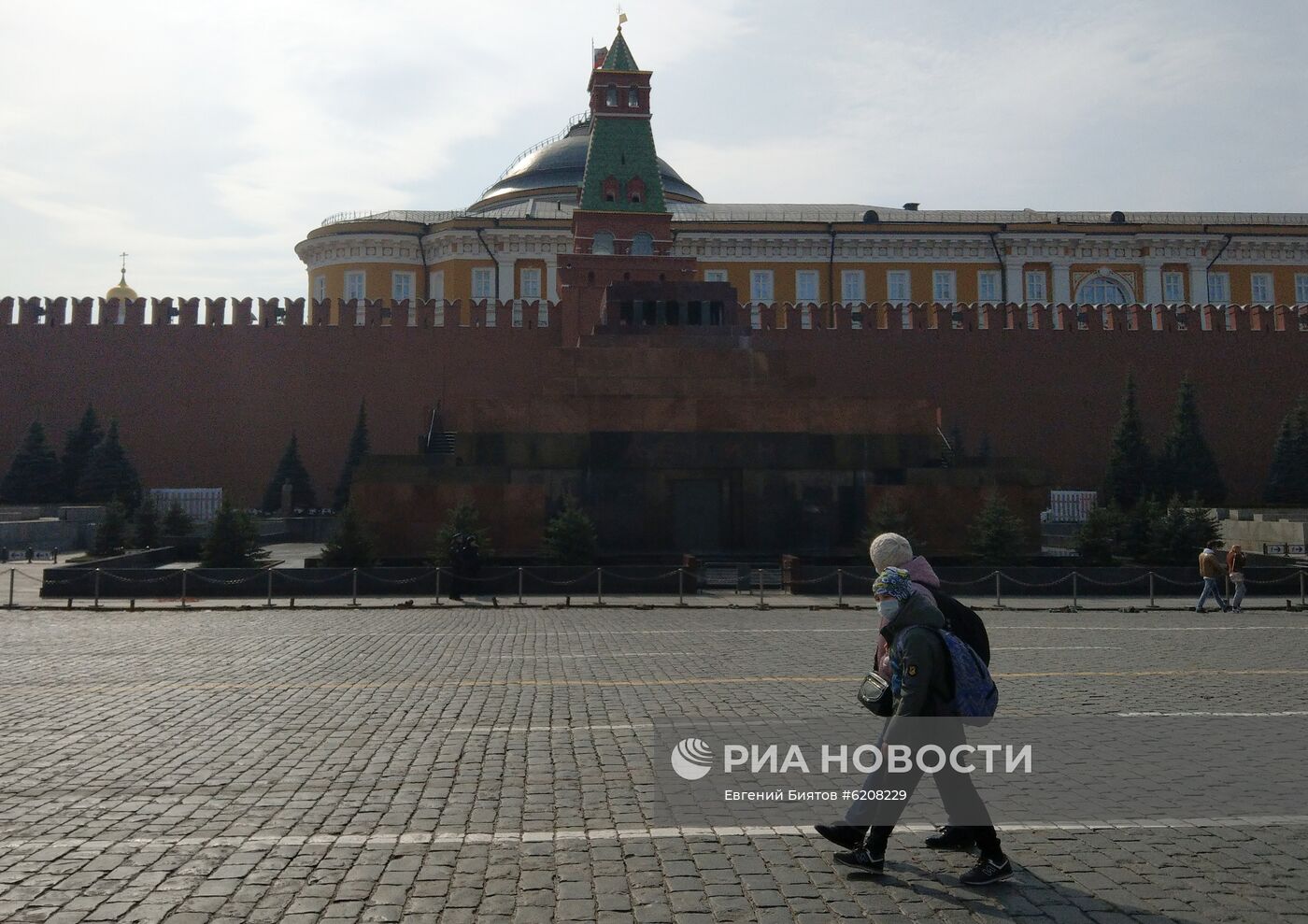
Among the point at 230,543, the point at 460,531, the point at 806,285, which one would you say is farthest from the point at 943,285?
the point at 230,543

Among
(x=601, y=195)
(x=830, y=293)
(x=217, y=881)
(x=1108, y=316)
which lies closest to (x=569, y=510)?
(x=217, y=881)

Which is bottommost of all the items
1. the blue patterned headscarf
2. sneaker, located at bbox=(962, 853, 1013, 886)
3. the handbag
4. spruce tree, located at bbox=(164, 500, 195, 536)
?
sneaker, located at bbox=(962, 853, 1013, 886)

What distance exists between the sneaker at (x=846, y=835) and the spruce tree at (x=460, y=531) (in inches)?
506

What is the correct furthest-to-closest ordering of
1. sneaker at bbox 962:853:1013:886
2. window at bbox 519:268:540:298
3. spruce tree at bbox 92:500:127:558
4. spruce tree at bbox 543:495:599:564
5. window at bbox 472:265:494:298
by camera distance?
window at bbox 472:265:494:298
window at bbox 519:268:540:298
spruce tree at bbox 92:500:127:558
spruce tree at bbox 543:495:599:564
sneaker at bbox 962:853:1013:886

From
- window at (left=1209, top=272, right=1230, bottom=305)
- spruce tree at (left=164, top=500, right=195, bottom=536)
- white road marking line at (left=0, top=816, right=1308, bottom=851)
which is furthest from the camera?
window at (left=1209, top=272, right=1230, bottom=305)

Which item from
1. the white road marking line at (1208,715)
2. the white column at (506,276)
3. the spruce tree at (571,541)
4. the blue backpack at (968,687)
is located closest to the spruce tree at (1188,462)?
the spruce tree at (571,541)

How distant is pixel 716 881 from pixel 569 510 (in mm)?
13730

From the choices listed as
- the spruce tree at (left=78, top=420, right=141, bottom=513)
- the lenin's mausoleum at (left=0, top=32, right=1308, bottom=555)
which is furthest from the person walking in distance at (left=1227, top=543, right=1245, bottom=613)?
the spruce tree at (left=78, top=420, right=141, bottom=513)

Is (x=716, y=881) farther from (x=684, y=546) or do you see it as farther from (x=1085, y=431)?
(x=1085, y=431)

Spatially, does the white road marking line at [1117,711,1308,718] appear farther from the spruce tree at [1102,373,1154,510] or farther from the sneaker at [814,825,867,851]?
the spruce tree at [1102,373,1154,510]

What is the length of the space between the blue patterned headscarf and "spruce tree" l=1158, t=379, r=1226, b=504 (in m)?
26.1

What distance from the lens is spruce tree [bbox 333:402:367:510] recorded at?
92.1 feet

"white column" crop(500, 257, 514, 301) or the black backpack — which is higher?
"white column" crop(500, 257, 514, 301)

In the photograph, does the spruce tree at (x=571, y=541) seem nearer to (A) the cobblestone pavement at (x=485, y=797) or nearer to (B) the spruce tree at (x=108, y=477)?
(A) the cobblestone pavement at (x=485, y=797)
